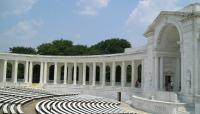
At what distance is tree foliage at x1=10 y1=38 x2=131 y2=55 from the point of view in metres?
89.6

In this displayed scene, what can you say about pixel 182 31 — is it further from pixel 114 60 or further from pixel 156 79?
pixel 114 60

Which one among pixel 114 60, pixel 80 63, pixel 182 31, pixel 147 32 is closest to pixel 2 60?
pixel 80 63

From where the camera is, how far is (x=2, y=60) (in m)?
60.0

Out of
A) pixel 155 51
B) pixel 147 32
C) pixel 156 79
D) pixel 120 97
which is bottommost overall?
pixel 120 97

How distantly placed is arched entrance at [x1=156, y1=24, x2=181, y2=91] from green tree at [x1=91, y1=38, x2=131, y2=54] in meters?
54.5

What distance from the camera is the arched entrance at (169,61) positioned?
4003 centimetres

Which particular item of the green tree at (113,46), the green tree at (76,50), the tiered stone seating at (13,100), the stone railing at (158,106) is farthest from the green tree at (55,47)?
the stone railing at (158,106)

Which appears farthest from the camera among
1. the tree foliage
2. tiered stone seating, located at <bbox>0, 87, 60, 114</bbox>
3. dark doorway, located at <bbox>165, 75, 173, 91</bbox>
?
the tree foliage

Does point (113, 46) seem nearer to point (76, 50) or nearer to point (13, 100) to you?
point (76, 50)

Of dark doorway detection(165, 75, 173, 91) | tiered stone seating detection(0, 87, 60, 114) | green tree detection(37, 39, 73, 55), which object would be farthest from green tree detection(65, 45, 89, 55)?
dark doorway detection(165, 75, 173, 91)

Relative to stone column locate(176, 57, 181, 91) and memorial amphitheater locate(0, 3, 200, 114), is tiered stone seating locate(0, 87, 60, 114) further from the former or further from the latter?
stone column locate(176, 57, 181, 91)

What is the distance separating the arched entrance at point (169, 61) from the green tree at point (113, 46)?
5449 centimetres

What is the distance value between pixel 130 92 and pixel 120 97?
188cm

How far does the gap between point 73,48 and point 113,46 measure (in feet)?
47.2
